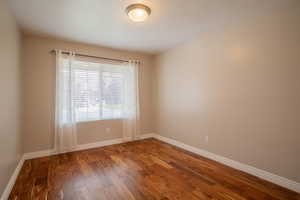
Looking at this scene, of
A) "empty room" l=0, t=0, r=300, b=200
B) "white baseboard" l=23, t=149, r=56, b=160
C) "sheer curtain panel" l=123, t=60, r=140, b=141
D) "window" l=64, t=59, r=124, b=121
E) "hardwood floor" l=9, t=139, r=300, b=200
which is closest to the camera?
"hardwood floor" l=9, t=139, r=300, b=200

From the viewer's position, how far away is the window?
345 cm

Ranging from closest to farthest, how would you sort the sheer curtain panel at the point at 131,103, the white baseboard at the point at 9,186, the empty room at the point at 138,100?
1. the white baseboard at the point at 9,186
2. the empty room at the point at 138,100
3. the sheer curtain panel at the point at 131,103

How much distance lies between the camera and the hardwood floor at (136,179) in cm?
187

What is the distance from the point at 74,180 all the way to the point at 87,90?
199 centimetres

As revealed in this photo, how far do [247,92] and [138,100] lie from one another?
2643 millimetres

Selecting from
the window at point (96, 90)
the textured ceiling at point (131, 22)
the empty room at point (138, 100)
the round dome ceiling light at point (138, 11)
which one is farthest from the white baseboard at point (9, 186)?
the round dome ceiling light at point (138, 11)

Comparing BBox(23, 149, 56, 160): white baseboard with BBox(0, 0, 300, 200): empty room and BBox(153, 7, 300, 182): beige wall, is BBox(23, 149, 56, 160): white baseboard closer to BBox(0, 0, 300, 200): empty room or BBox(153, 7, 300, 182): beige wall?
BBox(0, 0, 300, 200): empty room

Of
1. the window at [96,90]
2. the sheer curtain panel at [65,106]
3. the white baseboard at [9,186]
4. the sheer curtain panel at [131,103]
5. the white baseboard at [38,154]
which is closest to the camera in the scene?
the white baseboard at [9,186]

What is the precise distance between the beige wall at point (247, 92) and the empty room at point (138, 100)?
2 centimetres

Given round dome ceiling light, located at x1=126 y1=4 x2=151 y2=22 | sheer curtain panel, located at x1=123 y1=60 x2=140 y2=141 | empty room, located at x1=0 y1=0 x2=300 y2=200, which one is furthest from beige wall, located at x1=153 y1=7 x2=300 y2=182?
round dome ceiling light, located at x1=126 y1=4 x2=151 y2=22

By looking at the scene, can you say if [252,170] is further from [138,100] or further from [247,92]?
[138,100]

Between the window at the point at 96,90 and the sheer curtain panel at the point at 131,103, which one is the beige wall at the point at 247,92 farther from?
the window at the point at 96,90

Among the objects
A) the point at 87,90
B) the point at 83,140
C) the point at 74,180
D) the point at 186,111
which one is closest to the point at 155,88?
the point at 186,111

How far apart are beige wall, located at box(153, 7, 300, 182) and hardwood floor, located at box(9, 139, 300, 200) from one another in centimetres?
42
